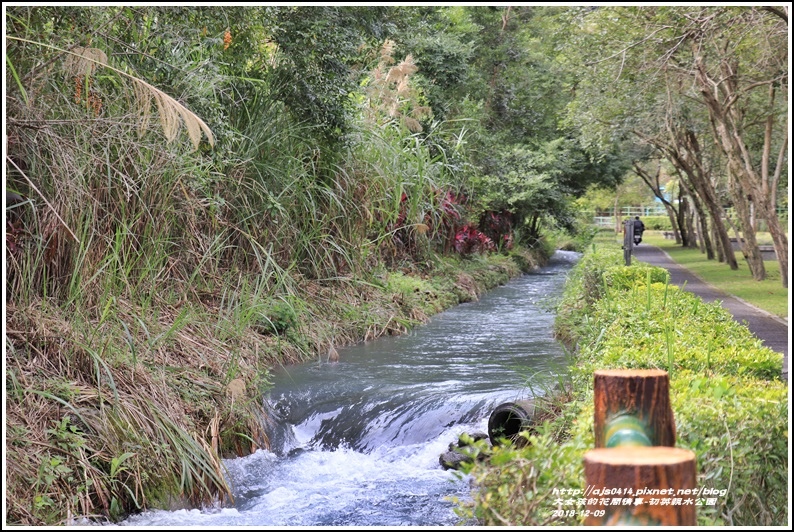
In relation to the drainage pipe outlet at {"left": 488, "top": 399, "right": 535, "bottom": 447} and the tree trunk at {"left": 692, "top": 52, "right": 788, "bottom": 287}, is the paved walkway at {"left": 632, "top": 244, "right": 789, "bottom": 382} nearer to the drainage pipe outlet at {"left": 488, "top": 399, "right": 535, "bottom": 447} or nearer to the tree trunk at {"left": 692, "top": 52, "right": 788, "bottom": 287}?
the tree trunk at {"left": 692, "top": 52, "right": 788, "bottom": 287}

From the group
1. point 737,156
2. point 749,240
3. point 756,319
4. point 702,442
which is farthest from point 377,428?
point 749,240

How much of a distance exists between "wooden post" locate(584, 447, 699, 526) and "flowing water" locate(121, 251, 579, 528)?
5.02 feet

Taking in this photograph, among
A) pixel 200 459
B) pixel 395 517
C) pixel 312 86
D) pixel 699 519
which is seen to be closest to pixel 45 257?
pixel 200 459

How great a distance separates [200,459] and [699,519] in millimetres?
3529

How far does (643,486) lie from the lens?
8.15 feet

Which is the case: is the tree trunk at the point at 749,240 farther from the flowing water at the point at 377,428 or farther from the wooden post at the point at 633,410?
the wooden post at the point at 633,410

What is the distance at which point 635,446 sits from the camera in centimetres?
272

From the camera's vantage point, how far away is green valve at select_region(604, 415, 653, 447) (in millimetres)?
2762

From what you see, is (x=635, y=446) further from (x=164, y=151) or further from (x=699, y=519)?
(x=164, y=151)

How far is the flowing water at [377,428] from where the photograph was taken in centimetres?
576

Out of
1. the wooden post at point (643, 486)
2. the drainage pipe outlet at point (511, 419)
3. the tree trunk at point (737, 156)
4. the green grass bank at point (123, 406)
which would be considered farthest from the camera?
the tree trunk at point (737, 156)

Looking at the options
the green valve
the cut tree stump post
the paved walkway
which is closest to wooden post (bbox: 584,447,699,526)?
the cut tree stump post

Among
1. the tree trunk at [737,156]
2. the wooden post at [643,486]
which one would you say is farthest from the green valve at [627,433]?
the tree trunk at [737,156]

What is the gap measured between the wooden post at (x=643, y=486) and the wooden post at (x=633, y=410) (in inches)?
7.0
